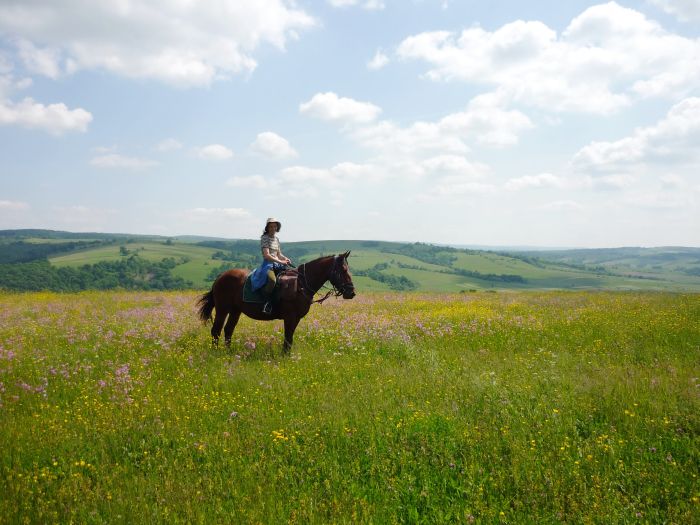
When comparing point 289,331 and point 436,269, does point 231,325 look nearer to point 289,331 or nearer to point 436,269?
point 289,331

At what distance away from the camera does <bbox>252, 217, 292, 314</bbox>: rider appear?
393 inches

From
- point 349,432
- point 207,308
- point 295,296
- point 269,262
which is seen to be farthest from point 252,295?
point 349,432

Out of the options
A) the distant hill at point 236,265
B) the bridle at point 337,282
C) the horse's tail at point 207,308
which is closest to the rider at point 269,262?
the bridle at point 337,282

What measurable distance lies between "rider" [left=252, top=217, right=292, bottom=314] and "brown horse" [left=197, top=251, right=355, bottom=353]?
0.45 m

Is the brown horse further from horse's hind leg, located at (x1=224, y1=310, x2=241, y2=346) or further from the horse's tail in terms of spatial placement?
the horse's tail

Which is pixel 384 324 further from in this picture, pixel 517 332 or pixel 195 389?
pixel 195 389

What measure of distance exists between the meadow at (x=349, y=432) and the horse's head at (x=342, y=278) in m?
1.57

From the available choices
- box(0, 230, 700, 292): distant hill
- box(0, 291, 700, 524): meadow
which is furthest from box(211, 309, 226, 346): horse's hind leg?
box(0, 230, 700, 292): distant hill

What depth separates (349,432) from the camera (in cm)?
557

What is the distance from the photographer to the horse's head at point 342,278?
32.1ft

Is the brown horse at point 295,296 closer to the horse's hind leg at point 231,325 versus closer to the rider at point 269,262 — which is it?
the horse's hind leg at point 231,325

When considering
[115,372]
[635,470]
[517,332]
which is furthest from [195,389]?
[517,332]

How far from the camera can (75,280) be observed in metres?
67.6

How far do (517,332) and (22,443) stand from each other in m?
12.0
